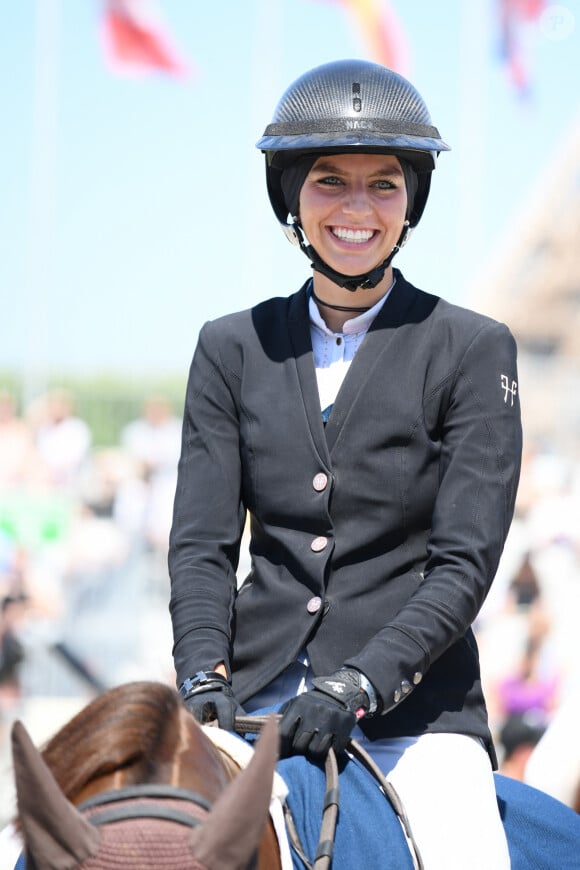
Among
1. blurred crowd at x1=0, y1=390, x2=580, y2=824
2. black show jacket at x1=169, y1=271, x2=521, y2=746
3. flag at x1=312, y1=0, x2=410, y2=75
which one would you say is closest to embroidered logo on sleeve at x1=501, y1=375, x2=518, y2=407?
black show jacket at x1=169, y1=271, x2=521, y2=746

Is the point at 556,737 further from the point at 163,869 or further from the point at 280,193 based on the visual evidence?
the point at 163,869

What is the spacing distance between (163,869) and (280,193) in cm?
183

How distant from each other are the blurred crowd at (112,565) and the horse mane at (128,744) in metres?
6.64

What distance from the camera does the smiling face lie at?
9.41ft

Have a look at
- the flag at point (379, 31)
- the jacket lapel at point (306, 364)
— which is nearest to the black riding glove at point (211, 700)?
the jacket lapel at point (306, 364)

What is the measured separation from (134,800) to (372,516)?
3.43 ft

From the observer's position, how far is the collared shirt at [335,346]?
2.91 metres

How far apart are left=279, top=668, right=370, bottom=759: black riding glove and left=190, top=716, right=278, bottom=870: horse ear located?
568 millimetres

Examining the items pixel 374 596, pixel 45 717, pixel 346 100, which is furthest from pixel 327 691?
pixel 45 717

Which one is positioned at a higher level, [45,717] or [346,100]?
[346,100]

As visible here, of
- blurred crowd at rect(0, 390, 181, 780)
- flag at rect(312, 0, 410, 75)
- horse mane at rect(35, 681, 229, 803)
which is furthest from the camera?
flag at rect(312, 0, 410, 75)

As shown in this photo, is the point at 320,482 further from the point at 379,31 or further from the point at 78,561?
the point at 379,31

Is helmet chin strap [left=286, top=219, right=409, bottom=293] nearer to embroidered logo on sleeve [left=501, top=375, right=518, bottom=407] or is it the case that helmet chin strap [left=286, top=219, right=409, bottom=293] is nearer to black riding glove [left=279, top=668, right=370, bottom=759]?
embroidered logo on sleeve [left=501, top=375, right=518, bottom=407]

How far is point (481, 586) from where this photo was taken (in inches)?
107
